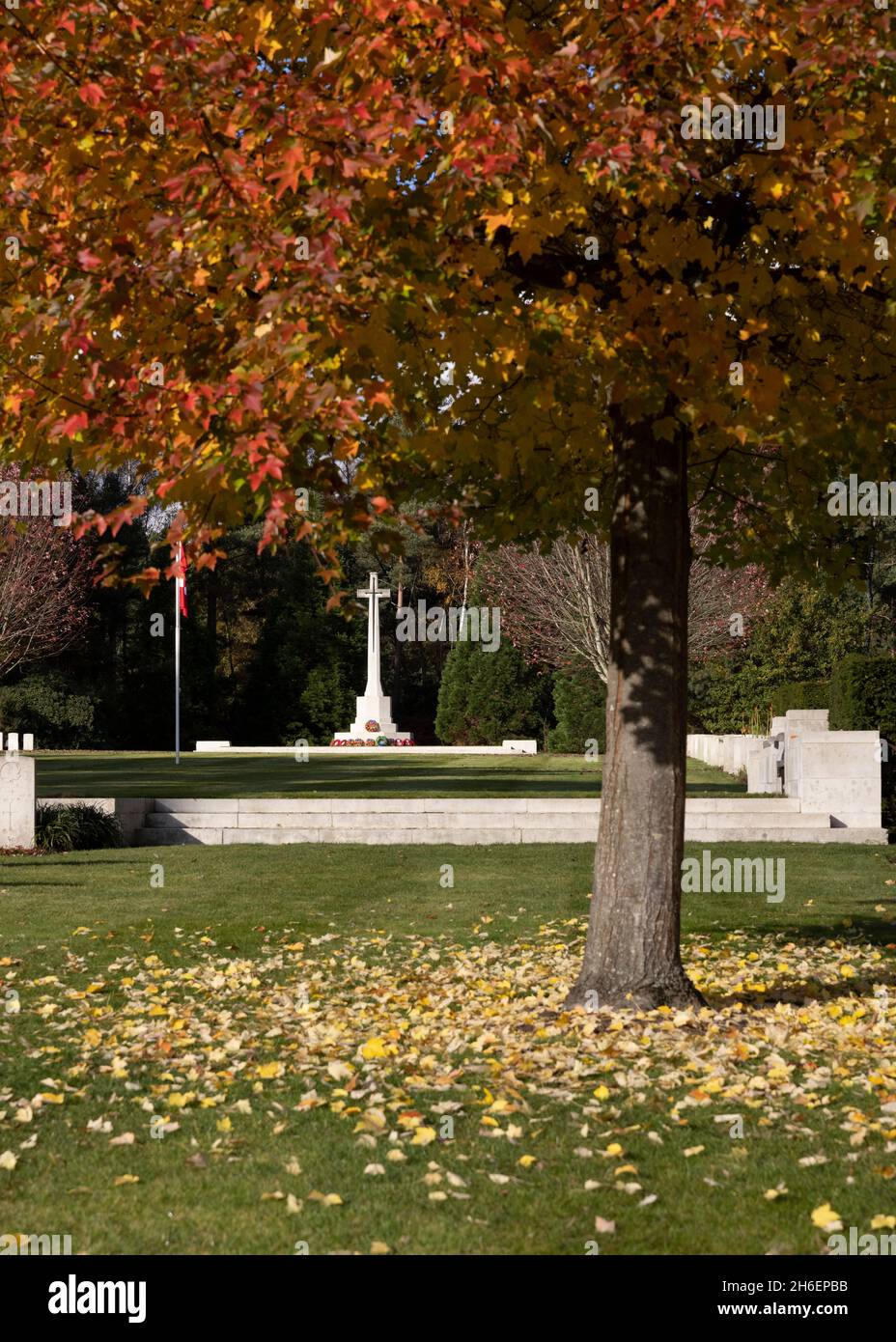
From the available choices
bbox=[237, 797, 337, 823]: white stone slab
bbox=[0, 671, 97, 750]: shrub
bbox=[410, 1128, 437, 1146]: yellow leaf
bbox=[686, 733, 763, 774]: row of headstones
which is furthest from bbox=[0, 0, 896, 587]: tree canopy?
bbox=[0, 671, 97, 750]: shrub

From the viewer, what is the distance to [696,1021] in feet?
24.9

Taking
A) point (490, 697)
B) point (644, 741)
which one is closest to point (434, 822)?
point (644, 741)

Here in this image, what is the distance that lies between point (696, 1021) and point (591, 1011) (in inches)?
23.7

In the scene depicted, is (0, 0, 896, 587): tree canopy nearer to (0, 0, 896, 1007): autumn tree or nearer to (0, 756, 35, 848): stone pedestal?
(0, 0, 896, 1007): autumn tree

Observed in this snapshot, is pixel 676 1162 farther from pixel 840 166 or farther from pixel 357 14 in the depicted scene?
pixel 357 14

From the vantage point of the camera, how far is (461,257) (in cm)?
589

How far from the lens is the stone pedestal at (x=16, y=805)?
16984mm

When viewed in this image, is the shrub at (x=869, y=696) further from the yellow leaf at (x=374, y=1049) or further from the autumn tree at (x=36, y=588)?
the autumn tree at (x=36, y=588)

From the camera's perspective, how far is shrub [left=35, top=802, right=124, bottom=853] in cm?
1722

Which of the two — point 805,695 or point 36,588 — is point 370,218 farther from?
point 36,588

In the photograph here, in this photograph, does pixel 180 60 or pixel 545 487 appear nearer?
pixel 180 60

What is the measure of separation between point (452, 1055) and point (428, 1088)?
0.71m
